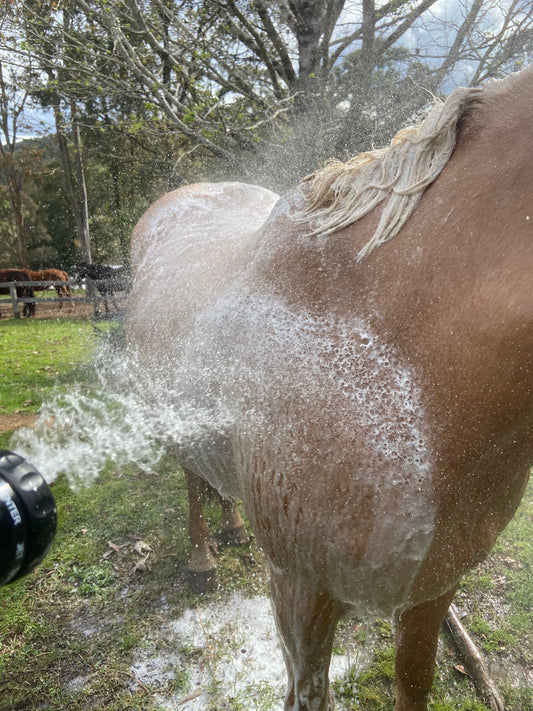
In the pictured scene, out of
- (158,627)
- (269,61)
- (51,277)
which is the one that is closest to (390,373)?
(158,627)

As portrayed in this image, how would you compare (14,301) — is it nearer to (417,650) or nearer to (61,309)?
(61,309)

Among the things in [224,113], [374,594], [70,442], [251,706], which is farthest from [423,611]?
[224,113]

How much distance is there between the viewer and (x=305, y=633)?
1.41 metres

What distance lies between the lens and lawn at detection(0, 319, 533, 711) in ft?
6.92

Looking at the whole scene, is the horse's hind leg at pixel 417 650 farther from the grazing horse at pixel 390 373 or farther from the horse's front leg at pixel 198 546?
the horse's front leg at pixel 198 546

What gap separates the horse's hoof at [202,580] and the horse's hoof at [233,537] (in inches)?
13.1

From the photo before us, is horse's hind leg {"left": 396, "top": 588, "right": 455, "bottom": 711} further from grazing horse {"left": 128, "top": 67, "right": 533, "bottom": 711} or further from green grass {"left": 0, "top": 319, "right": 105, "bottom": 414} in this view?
green grass {"left": 0, "top": 319, "right": 105, "bottom": 414}

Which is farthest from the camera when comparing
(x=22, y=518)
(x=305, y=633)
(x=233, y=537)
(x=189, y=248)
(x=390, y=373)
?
(x=233, y=537)

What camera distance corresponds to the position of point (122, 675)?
2217 millimetres

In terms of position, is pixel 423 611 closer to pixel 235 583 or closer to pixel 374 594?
pixel 374 594

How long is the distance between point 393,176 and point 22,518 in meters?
1.16

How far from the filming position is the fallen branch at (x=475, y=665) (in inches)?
80.3

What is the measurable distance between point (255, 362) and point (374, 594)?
709 mm

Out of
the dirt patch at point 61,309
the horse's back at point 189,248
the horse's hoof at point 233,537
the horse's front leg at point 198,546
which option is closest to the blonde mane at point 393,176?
the horse's back at point 189,248
